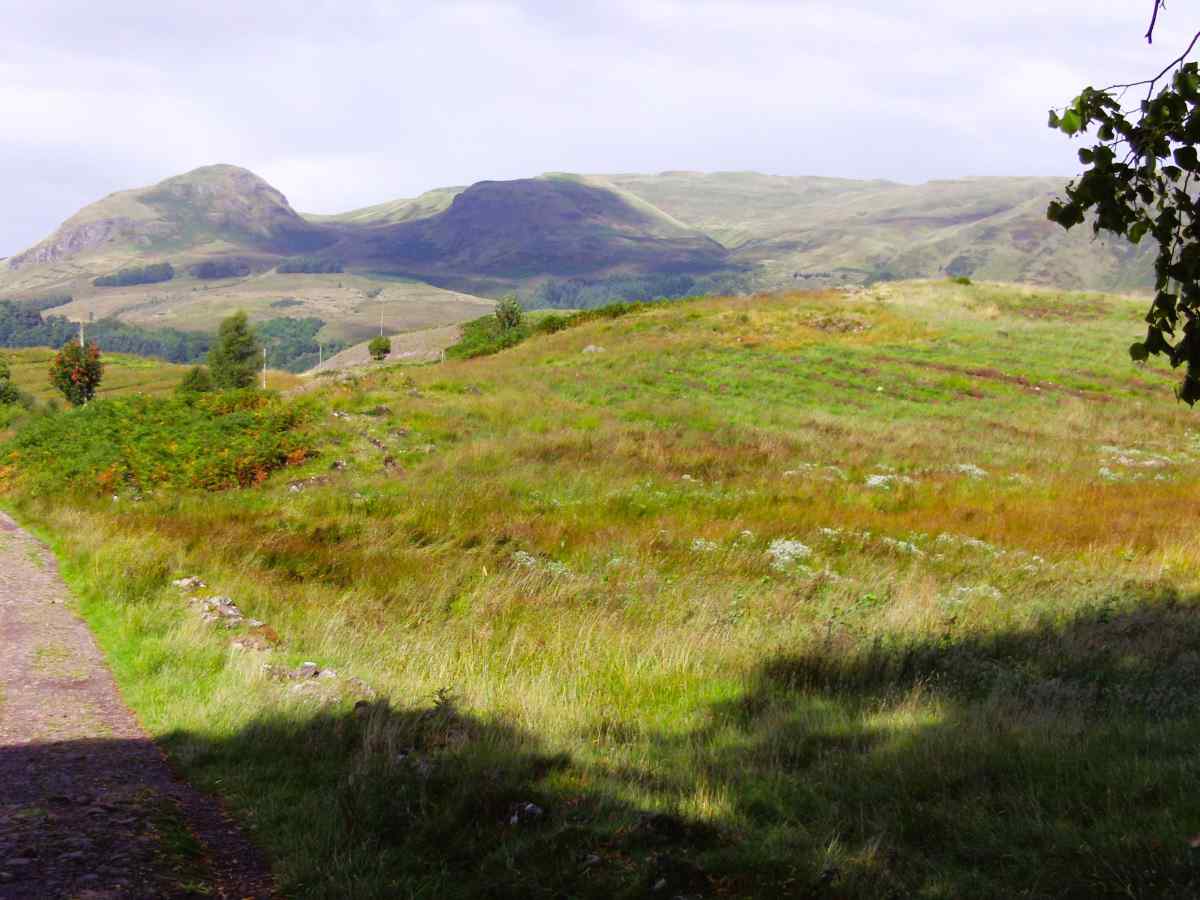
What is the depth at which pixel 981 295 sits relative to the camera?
5809 cm

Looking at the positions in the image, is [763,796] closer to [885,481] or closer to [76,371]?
[885,481]

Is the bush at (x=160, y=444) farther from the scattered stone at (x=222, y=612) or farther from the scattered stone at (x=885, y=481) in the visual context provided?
the scattered stone at (x=885, y=481)

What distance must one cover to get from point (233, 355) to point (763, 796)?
3009 inches

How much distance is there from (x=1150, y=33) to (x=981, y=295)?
5889cm

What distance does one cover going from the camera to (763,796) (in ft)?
15.8

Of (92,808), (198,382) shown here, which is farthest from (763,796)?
(198,382)

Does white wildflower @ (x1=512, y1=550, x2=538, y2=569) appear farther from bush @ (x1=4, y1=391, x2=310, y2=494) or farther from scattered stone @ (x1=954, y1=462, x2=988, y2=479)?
scattered stone @ (x1=954, y1=462, x2=988, y2=479)

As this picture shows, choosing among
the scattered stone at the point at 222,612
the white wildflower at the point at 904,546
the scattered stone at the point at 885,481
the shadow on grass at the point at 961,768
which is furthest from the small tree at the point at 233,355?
the shadow on grass at the point at 961,768

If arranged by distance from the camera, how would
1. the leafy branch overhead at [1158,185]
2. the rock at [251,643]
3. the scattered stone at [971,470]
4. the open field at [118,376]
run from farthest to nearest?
the open field at [118,376]
the scattered stone at [971,470]
the rock at [251,643]
the leafy branch overhead at [1158,185]

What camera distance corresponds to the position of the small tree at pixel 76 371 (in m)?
61.4

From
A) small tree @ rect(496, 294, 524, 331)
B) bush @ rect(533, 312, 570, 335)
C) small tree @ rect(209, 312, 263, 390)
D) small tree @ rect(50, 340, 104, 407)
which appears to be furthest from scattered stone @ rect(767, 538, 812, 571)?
small tree @ rect(496, 294, 524, 331)

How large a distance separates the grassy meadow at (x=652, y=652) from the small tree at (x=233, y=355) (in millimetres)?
49749

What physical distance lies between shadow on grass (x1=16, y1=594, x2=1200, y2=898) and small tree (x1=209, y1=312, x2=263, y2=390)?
224 feet

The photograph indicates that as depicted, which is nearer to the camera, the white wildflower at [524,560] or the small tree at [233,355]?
the white wildflower at [524,560]
